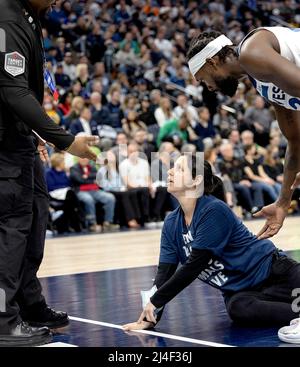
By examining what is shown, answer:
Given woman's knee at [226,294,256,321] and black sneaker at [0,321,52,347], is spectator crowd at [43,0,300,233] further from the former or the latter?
black sneaker at [0,321,52,347]

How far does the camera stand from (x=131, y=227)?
11773 millimetres

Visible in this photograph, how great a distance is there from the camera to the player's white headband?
12.5 feet

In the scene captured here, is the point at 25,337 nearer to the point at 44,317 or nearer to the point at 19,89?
the point at 44,317

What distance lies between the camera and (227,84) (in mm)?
3791

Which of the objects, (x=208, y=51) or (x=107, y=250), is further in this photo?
(x=107, y=250)

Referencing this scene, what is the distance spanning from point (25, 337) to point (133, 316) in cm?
94

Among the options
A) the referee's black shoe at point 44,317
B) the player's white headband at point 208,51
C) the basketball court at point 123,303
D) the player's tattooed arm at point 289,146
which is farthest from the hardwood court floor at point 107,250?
the player's white headband at point 208,51

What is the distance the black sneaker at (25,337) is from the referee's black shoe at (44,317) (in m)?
0.31

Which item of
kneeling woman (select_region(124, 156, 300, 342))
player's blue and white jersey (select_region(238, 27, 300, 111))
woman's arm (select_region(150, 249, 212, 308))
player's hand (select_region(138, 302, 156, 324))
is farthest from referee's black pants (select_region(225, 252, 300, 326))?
player's blue and white jersey (select_region(238, 27, 300, 111))

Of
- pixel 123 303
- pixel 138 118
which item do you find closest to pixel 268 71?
pixel 123 303

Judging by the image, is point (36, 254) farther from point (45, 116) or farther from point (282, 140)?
point (282, 140)

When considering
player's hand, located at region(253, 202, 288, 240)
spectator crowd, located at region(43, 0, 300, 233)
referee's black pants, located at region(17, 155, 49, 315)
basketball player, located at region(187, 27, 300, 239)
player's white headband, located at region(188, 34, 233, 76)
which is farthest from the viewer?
spectator crowd, located at region(43, 0, 300, 233)

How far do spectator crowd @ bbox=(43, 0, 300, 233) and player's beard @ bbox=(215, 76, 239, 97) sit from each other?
19.3 feet
